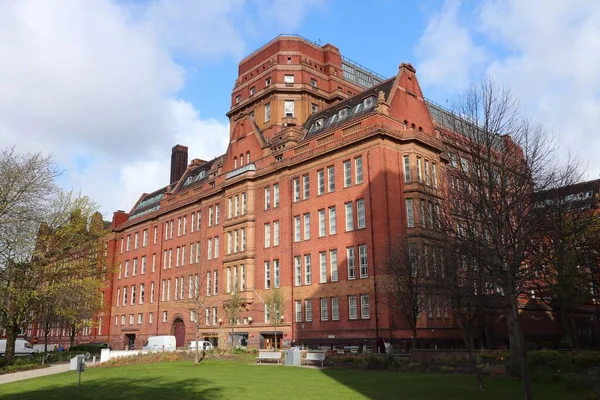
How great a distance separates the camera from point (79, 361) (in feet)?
64.6

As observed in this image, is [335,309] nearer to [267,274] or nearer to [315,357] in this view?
[267,274]

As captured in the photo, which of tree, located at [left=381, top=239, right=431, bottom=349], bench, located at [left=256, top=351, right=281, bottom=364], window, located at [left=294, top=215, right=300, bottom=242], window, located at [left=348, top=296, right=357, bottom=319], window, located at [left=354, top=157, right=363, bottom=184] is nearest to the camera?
tree, located at [left=381, top=239, right=431, bottom=349]

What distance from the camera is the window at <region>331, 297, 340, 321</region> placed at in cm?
4150

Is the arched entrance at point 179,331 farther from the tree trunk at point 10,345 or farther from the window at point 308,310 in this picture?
the tree trunk at point 10,345

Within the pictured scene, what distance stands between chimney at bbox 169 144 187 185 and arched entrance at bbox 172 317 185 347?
28.0 m

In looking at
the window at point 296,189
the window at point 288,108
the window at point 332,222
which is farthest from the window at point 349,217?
the window at point 288,108

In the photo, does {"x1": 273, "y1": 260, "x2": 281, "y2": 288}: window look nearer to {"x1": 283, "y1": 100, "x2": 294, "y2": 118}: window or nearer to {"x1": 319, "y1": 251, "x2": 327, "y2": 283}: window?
{"x1": 319, "y1": 251, "x2": 327, "y2": 283}: window

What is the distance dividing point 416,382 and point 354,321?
64.3 feet

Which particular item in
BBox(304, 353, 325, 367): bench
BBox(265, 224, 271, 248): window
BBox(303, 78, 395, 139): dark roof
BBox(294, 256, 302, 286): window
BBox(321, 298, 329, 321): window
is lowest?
BBox(304, 353, 325, 367): bench

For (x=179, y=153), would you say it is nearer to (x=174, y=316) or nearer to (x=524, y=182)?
(x=174, y=316)

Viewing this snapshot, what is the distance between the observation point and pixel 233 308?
45594mm

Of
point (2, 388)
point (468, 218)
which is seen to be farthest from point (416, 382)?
point (2, 388)

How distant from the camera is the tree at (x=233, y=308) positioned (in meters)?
45.3

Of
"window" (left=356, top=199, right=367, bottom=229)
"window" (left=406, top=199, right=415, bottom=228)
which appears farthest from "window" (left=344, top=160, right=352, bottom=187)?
"window" (left=406, top=199, right=415, bottom=228)
